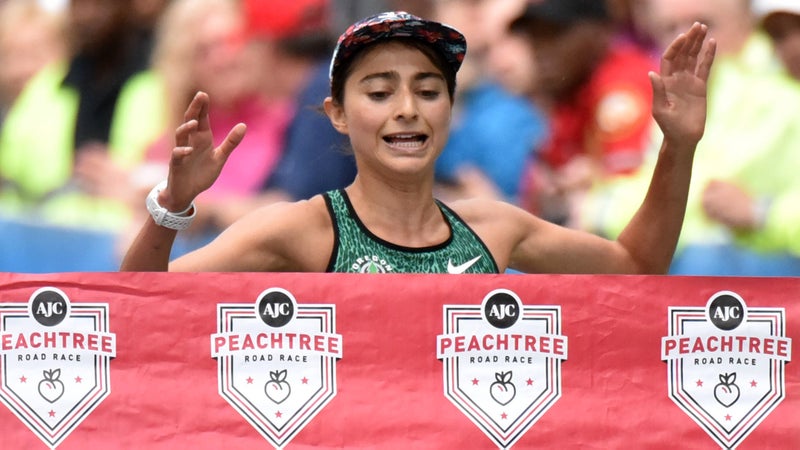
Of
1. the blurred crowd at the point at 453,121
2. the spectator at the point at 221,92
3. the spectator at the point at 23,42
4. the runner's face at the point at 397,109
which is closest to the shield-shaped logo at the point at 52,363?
the runner's face at the point at 397,109

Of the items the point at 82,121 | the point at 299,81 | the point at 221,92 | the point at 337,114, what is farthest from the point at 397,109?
the point at 82,121

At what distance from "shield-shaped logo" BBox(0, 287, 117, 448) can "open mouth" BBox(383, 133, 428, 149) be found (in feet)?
2.42

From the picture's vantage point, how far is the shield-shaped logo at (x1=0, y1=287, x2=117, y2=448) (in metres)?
2.82

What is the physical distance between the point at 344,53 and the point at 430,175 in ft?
1.12

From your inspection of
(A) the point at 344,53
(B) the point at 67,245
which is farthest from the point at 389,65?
(B) the point at 67,245

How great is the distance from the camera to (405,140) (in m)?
3.05

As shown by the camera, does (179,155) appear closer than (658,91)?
Yes

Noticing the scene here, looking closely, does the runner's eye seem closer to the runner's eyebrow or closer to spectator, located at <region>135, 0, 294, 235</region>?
the runner's eyebrow

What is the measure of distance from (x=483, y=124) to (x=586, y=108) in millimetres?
384

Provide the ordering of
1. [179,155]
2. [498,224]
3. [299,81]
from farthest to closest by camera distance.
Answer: [299,81], [498,224], [179,155]

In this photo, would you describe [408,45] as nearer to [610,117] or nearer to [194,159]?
[194,159]

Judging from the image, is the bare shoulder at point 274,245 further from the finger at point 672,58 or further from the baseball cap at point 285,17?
the baseball cap at point 285,17

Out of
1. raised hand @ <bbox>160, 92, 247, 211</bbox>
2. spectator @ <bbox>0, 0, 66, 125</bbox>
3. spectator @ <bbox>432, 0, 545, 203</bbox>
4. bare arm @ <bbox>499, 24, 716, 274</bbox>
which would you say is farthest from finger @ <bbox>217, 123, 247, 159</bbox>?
spectator @ <bbox>0, 0, 66, 125</bbox>

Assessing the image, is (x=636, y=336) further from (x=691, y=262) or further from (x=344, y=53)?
(x=691, y=262)
